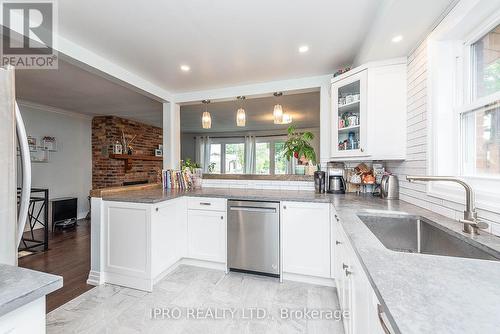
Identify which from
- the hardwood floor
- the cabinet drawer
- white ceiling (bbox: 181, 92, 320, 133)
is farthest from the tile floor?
white ceiling (bbox: 181, 92, 320, 133)

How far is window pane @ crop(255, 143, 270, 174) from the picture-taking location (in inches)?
285

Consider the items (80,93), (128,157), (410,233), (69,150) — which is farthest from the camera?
(128,157)

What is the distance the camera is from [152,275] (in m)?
2.10

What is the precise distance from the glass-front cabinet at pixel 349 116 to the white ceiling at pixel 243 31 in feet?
0.91

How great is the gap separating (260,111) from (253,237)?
10.5 ft

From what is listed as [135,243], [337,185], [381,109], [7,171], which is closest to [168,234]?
[135,243]

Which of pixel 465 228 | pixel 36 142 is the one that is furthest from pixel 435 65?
pixel 36 142

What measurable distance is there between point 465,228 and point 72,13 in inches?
114

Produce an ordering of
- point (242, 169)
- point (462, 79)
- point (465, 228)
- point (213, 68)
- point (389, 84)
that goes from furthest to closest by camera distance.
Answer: point (242, 169) < point (213, 68) < point (389, 84) < point (462, 79) < point (465, 228)

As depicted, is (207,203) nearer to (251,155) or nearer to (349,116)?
(349,116)

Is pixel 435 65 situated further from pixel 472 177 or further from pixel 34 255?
pixel 34 255

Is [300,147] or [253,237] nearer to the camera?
[253,237]

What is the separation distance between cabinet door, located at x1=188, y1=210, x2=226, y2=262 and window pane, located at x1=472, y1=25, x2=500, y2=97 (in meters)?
2.23

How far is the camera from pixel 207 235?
8.18 feet
